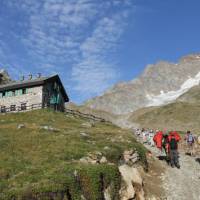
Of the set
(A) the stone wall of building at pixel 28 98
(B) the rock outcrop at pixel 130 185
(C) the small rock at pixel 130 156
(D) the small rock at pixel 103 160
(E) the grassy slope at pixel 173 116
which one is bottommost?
(B) the rock outcrop at pixel 130 185

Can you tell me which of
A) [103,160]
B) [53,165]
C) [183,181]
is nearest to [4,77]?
[103,160]

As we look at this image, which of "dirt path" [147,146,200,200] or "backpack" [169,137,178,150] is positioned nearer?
"dirt path" [147,146,200,200]

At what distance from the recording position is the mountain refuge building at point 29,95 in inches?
2343

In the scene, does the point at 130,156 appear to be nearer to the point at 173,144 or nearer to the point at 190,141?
the point at 173,144

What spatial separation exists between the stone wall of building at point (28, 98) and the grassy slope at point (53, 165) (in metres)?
22.9

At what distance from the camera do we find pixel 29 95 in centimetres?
6028

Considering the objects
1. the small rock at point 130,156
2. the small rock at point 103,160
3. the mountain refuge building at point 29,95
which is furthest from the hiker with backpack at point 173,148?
the mountain refuge building at point 29,95

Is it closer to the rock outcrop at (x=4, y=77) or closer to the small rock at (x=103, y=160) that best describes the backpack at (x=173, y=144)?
the small rock at (x=103, y=160)

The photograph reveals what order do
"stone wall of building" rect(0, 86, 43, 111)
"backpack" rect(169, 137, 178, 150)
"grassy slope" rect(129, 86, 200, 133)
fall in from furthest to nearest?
"grassy slope" rect(129, 86, 200, 133) < "stone wall of building" rect(0, 86, 43, 111) < "backpack" rect(169, 137, 178, 150)

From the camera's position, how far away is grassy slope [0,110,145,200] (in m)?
21.0

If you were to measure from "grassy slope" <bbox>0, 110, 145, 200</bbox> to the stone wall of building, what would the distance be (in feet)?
75.1

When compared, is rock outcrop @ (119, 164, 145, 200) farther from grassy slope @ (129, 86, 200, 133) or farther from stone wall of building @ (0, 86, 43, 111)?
grassy slope @ (129, 86, 200, 133)

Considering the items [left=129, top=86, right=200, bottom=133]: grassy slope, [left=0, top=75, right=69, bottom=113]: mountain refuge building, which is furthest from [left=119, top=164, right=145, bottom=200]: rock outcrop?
[left=129, top=86, right=200, bottom=133]: grassy slope

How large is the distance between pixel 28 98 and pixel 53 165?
120ft
